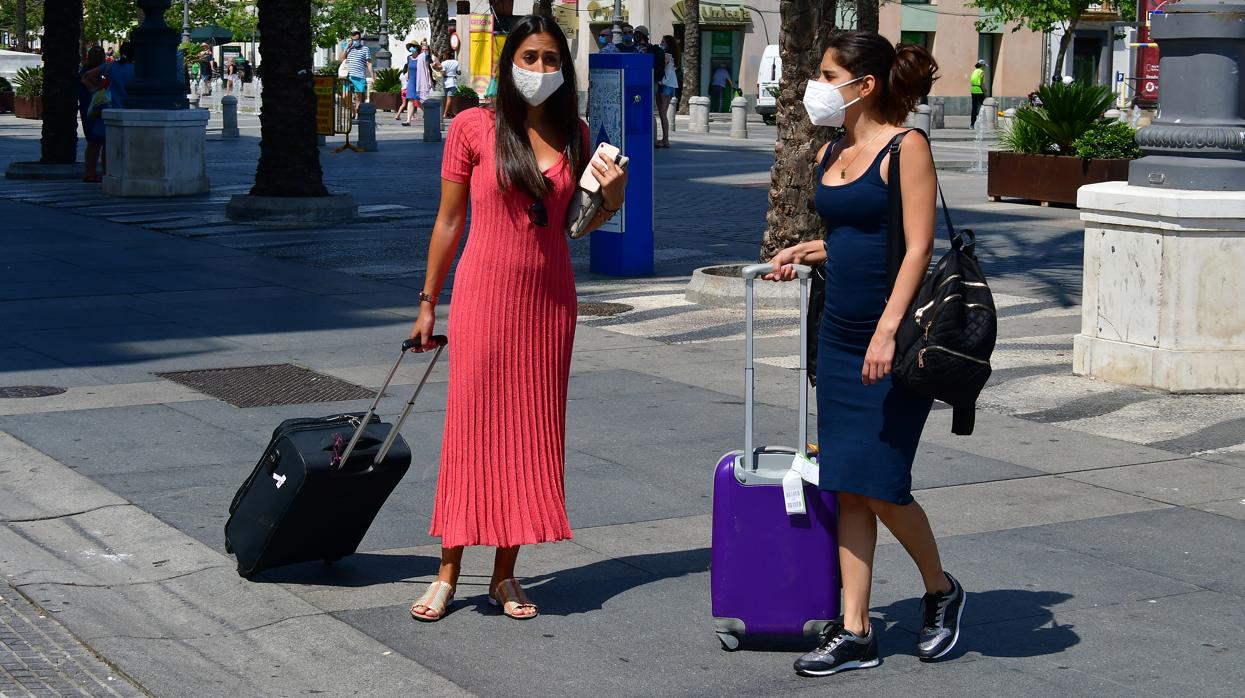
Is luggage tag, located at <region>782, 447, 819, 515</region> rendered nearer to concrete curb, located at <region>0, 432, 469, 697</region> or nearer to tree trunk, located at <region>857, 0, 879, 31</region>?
concrete curb, located at <region>0, 432, 469, 697</region>

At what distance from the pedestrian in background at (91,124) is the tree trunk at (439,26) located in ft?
75.6

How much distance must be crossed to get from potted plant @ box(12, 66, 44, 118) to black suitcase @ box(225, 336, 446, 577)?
38103mm

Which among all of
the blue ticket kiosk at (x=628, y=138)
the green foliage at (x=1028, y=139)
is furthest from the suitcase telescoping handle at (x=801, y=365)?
the green foliage at (x=1028, y=139)

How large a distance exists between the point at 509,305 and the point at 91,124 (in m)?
18.4

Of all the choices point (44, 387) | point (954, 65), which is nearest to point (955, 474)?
point (44, 387)

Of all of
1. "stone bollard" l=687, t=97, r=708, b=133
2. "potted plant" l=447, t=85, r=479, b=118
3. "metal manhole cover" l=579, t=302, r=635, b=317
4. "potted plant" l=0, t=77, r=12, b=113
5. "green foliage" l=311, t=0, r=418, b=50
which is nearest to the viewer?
"metal manhole cover" l=579, t=302, r=635, b=317

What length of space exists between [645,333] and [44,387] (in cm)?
396

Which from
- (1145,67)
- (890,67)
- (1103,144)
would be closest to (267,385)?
(890,67)

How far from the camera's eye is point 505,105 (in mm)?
5230

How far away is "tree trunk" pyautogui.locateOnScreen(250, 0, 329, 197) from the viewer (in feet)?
58.2

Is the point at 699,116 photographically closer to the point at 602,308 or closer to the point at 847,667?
the point at 602,308

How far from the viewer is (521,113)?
525cm

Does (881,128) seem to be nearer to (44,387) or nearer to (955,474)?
(955,474)

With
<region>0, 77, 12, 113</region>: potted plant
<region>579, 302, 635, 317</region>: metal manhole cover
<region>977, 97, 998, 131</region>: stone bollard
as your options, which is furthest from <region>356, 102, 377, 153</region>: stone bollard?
<region>0, 77, 12, 113</region>: potted plant
